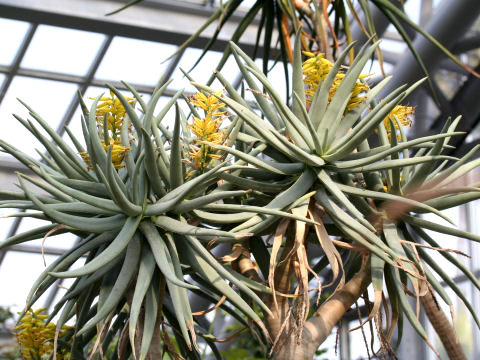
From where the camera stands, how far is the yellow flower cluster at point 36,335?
1.40m

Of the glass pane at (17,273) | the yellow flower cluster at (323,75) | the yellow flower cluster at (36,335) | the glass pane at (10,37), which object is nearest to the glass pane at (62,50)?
the glass pane at (10,37)

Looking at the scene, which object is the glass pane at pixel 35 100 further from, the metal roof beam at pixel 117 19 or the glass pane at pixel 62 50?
the metal roof beam at pixel 117 19

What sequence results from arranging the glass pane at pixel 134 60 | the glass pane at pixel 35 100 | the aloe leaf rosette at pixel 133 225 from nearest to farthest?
the aloe leaf rosette at pixel 133 225, the glass pane at pixel 134 60, the glass pane at pixel 35 100

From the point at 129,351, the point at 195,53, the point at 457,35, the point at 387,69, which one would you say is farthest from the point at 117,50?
the point at 129,351

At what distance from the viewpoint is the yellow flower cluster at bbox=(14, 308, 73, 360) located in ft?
4.60

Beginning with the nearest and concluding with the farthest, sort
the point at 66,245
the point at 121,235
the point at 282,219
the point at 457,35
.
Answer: the point at 121,235, the point at 282,219, the point at 457,35, the point at 66,245

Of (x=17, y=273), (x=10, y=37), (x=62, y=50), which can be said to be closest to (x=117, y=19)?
(x=62, y=50)

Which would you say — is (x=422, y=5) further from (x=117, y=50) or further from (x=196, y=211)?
(x=196, y=211)

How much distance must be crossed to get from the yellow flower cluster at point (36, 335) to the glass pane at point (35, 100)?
16.7 feet

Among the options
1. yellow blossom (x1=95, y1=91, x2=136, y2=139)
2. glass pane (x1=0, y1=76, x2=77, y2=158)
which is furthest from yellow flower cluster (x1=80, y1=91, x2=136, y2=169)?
glass pane (x1=0, y1=76, x2=77, y2=158)

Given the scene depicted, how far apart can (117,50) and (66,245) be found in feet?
12.7

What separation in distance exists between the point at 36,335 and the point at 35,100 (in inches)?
218

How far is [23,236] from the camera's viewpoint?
1.18 meters

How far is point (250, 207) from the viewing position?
1051 millimetres
